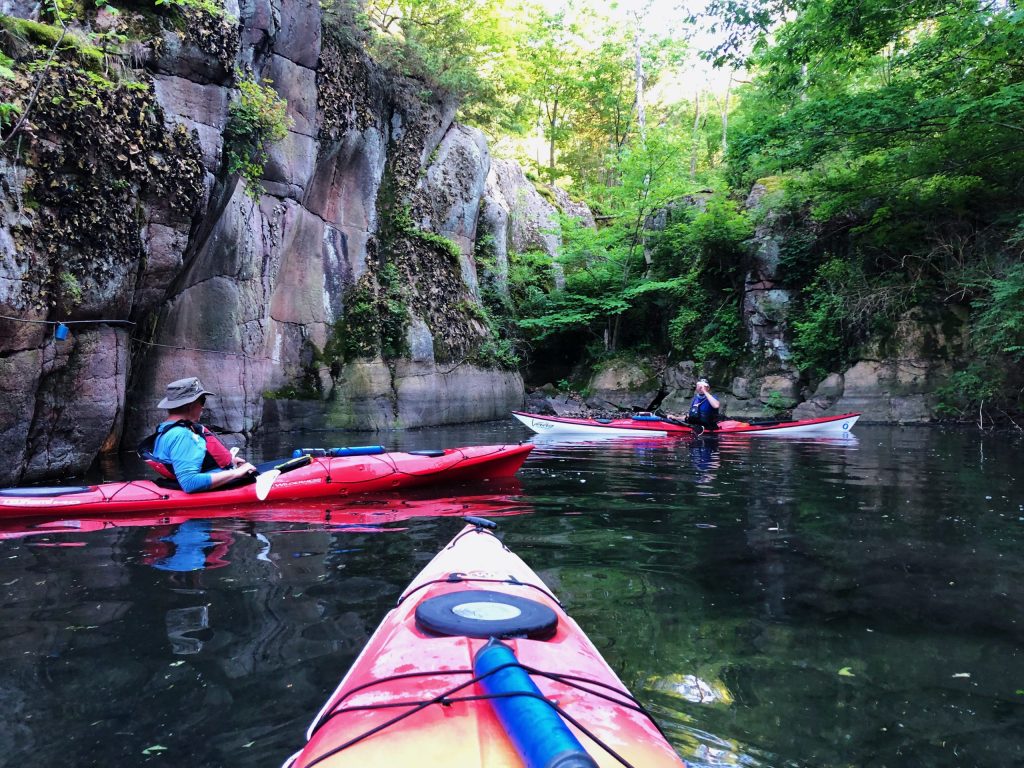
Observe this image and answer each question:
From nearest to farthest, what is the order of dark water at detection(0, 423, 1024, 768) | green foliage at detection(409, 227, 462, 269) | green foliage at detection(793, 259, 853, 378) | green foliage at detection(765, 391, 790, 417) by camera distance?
dark water at detection(0, 423, 1024, 768), green foliage at detection(793, 259, 853, 378), green foliage at detection(765, 391, 790, 417), green foliage at detection(409, 227, 462, 269)

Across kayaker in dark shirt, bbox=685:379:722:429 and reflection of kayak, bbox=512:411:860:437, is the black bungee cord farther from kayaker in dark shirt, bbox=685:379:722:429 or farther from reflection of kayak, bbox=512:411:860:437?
kayaker in dark shirt, bbox=685:379:722:429

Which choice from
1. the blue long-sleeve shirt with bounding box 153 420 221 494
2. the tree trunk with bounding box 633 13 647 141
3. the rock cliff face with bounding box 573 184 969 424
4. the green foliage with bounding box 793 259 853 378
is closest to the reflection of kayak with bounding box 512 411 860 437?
the rock cliff face with bounding box 573 184 969 424

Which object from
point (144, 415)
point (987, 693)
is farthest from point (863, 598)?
point (144, 415)

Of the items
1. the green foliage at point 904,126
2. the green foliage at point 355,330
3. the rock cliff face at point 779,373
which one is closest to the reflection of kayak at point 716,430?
the rock cliff face at point 779,373

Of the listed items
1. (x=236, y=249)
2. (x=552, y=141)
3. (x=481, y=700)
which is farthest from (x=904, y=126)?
(x=552, y=141)

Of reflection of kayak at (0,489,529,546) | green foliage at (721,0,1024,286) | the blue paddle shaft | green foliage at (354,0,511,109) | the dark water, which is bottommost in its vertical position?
the dark water

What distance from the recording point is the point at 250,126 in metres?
9.80

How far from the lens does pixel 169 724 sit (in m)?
2.01

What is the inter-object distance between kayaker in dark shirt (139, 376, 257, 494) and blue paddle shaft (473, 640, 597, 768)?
412cm

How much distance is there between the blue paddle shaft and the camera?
3.59 ft

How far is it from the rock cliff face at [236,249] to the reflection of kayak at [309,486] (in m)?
1.87

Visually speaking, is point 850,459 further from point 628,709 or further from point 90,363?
point 90,363

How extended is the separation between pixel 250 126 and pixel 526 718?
423 inches

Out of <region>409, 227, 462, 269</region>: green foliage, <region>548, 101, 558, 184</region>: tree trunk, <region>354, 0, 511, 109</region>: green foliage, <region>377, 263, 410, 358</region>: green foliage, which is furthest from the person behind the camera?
<region>548, 101, 558, 184</region>: tree trunk
